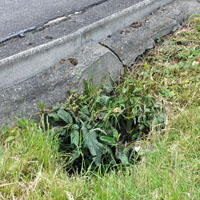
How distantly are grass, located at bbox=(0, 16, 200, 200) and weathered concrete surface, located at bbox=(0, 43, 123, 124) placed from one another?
0.17m

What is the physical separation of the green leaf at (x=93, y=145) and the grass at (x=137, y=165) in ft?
0.40

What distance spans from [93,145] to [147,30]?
1.54 meters

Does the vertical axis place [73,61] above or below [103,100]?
above

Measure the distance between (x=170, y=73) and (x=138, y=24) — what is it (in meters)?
0.66

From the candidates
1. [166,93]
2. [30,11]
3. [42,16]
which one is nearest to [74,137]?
[166,93]

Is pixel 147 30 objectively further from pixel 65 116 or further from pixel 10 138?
pixel 10 138

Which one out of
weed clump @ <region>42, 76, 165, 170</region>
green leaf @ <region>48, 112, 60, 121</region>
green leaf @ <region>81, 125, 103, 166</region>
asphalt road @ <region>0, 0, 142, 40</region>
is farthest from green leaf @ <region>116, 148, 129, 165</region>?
asphalt road @ <region>0, 0, 142, 40</region>

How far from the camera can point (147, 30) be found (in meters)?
3.13

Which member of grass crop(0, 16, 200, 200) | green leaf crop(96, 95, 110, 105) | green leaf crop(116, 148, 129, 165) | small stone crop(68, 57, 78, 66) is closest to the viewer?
grass crop(0, 16, 200, 200)

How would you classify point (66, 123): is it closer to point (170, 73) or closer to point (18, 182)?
point (18, 182)

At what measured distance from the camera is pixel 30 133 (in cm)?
206

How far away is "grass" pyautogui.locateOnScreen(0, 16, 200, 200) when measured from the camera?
66.1 inches

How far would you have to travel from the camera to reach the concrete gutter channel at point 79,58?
2.25 meters

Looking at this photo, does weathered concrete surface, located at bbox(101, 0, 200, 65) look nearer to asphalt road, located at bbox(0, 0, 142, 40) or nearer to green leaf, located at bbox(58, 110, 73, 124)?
asphalt road, located at bbox(0, 0, 142, 40)
